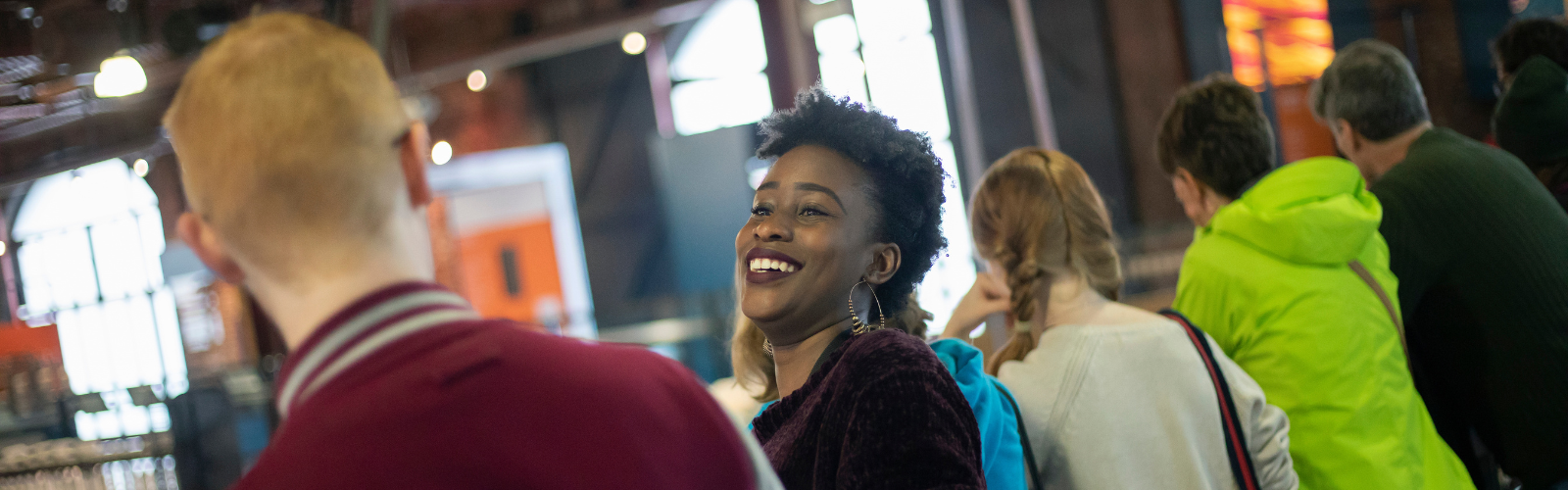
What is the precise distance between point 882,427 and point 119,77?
756 centimetres

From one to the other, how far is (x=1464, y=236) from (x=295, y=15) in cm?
232

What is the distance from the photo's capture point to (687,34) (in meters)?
11.6

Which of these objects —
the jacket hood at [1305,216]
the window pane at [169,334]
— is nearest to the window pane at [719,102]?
the window pane at [169,334]

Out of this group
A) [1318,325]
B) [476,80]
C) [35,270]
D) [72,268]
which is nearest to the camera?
[1318,325]

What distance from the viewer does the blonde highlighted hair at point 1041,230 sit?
1765 millimetres

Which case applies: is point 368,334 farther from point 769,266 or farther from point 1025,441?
point 1025,441

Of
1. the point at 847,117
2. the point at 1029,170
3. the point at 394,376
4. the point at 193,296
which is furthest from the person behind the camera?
the point at 193,296

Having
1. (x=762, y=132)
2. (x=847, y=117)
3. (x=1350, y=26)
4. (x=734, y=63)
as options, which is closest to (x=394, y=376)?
(x=847, y=117)

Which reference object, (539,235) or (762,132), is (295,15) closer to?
(762,132)

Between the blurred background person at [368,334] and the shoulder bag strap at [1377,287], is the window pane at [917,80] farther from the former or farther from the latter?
the blurred background person at [368,334]

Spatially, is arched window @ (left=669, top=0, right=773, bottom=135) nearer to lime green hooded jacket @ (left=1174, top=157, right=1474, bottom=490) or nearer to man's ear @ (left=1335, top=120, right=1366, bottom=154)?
man's ear @ (left=1335, top=120, right=1366, bottom=154)

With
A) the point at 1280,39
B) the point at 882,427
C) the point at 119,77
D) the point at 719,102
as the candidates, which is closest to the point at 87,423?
the point at 119,77

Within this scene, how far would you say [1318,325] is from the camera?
1.91 meters

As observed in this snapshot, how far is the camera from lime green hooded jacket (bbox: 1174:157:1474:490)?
1.90 metres
